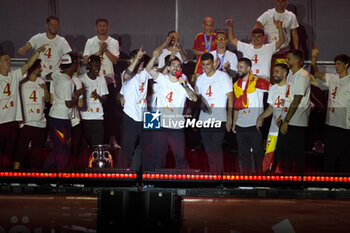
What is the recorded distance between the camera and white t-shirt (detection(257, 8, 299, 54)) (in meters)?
6.57

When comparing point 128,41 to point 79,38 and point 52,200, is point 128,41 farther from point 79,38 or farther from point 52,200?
point 52,200

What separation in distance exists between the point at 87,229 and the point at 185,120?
2503mm

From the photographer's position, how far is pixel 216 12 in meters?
6.93

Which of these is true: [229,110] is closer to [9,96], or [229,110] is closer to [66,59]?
[66,59]

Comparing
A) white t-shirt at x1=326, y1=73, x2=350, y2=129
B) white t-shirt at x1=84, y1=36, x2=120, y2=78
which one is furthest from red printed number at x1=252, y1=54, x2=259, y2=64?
white t-shirt at x1=84, y1=36, x2=120, y2=78

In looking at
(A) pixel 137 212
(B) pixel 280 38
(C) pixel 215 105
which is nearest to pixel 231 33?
(B) pixel 280 38

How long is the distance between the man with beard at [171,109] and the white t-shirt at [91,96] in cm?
72

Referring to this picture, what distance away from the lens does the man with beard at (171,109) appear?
19.5ft

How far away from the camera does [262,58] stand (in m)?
6.43

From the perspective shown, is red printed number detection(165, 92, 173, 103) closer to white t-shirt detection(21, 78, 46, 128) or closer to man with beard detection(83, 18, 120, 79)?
man with beard detection(83, 18, 120, 79)

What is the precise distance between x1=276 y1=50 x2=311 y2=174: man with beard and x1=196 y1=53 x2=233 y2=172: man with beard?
0.72 metres

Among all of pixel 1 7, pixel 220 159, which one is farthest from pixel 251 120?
pixel 1 7

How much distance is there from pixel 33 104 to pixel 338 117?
4.13m

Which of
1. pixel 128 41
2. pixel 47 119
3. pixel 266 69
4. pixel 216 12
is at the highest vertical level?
pixel 216 12
